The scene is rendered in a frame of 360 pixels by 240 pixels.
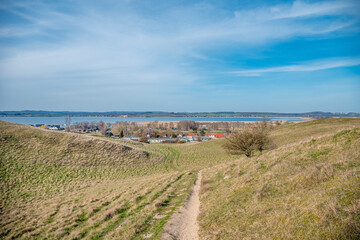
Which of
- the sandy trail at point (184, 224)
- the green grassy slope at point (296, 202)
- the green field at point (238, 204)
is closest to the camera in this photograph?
the green grassy slope at point (296, 202)

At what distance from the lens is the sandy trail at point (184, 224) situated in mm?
8883

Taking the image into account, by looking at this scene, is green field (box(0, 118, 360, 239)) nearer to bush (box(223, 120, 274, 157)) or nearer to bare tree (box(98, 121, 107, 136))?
bush (box(223, 120, 274, 157))

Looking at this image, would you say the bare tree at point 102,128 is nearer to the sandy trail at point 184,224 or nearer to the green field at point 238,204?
the green field at point 238,204

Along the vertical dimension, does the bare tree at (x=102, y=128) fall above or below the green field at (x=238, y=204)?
below

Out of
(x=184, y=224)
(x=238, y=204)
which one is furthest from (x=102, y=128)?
(x=238, y=204)

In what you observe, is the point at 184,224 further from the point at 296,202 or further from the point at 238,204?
the point at 296,202

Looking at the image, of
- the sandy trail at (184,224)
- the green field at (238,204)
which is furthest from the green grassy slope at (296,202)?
the sandy trail at (184,224)

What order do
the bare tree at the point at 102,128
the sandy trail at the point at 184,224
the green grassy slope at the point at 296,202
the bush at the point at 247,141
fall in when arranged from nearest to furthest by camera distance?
the green grassy slope at the point at 296,202, the sandy trail at the point at 184,224, the bush at the point at 247,141, the bare tree at the point at 102,128

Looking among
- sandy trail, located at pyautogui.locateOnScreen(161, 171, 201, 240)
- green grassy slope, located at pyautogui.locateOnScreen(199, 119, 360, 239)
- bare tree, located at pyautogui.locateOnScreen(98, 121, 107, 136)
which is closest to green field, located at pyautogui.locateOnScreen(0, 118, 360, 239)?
green grassy slope, located at pyautogui.locateOnScreen(199, 119, 360, 239)


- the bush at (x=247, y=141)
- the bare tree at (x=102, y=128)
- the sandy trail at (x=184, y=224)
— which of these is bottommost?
the bare tree at (x=102, y=128)

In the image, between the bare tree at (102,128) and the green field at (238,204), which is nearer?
the green field at (238,204)

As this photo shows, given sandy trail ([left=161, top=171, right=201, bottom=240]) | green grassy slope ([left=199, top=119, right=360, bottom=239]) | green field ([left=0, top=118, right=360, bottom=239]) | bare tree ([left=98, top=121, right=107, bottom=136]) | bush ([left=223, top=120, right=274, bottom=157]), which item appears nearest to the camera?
green grassy slope ([left=199, top=119, right=360, bottom=239])

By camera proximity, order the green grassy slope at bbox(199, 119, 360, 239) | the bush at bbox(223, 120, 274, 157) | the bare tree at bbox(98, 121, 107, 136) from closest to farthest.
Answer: the green grassy slope at bbox(199, 119, 360, 239), the bush at bbox(223, 120, 274, 157), the bare tree at bbox(98, 121, 107, 136)

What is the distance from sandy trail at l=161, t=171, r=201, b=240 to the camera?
888cm
